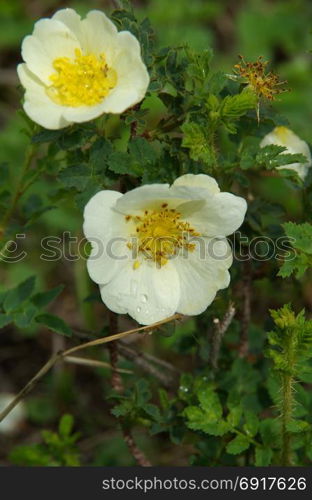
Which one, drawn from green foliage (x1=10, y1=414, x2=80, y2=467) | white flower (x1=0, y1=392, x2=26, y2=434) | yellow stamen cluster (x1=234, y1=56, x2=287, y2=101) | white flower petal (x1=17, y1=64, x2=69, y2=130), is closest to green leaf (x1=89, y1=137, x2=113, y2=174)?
white flower petal (x1=17, y1=64, x2=69, y2=130)

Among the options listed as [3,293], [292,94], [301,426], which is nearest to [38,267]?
[3,293]

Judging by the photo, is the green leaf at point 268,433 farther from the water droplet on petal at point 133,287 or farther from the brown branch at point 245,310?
the water droplet on petal at point 133,287

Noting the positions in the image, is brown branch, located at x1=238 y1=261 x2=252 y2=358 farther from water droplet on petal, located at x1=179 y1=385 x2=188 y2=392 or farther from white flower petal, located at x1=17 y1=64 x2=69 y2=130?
white flower petal, located at x1=17 y1=64 x2=69 y2=130

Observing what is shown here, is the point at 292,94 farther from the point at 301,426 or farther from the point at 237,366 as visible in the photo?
the point at 301,426

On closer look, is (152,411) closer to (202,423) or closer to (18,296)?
(202,423)

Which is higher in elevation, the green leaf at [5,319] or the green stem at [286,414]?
the green leaf at [5,319]

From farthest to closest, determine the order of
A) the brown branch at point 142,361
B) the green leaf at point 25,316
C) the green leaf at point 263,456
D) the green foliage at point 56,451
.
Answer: the green foliage at point 56,451 → the brown branch at point 142,361 → the green leaf at point 25,316 → the green leaf at point 263,456

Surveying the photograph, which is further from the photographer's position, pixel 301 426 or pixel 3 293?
pixel 3 293

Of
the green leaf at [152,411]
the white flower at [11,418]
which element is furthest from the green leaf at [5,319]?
the white flower at [11,418]
